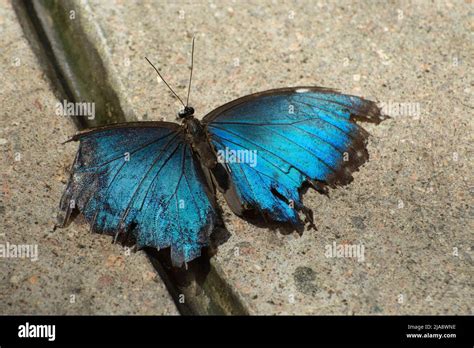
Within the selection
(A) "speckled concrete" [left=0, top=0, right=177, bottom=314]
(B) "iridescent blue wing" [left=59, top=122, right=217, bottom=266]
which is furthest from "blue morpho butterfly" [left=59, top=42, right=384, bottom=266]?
(A) "speckled concrete" [left=0, top=0, right=177, bottom=314]

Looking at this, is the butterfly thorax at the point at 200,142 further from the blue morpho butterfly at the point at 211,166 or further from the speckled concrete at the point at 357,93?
the speckled concrete at the point at 357,93

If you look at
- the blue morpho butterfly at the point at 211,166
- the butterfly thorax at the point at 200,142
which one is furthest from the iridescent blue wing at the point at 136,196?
the butterfly thorax at the point at 200,142

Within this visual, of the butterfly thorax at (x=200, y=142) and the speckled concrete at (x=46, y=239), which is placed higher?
the butterfly thorax at (x=200, y=142)

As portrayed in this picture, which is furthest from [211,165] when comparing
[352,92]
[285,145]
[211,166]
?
[352,92]

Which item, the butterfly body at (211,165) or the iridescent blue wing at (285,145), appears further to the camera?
the iridescent blue wing at (285,145)

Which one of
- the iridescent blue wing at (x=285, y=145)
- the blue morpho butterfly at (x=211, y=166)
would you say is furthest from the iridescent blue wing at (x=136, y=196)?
the iridescent blue wing at (x=285, y=145)

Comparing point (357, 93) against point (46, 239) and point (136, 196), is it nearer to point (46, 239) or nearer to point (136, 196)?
point (136, 196)

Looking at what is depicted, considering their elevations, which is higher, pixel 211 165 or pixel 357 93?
pixel 357 93
